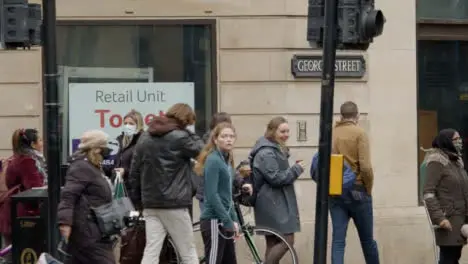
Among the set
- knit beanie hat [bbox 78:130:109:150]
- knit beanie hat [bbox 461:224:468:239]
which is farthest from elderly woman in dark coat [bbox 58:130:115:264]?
knit beanie hat [bbox 461:224:468:239]

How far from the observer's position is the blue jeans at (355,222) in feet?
35.2

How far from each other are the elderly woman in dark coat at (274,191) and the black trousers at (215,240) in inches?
32.5

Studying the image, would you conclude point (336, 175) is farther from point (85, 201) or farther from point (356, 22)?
point (85, 201)

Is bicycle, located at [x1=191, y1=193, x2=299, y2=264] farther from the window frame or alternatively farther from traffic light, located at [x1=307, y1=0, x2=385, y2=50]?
the window frame

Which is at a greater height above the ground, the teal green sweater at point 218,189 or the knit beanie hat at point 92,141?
the knit beanie hat at point 92,141

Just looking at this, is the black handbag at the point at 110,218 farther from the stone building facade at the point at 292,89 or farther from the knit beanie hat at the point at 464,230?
the stone building facade at the point at 292,89

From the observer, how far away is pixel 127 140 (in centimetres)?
1171

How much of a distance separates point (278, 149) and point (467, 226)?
2.11 metres

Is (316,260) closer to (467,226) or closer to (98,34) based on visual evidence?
(467,226)

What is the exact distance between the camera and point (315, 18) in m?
8.56

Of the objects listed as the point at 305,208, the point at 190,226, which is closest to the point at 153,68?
the point at 305,208

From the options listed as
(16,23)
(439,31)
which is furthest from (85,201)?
(439,31)

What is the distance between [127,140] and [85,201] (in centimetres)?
343

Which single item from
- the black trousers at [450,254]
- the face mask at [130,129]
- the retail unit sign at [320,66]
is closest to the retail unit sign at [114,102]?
the face mask at [130,129]
